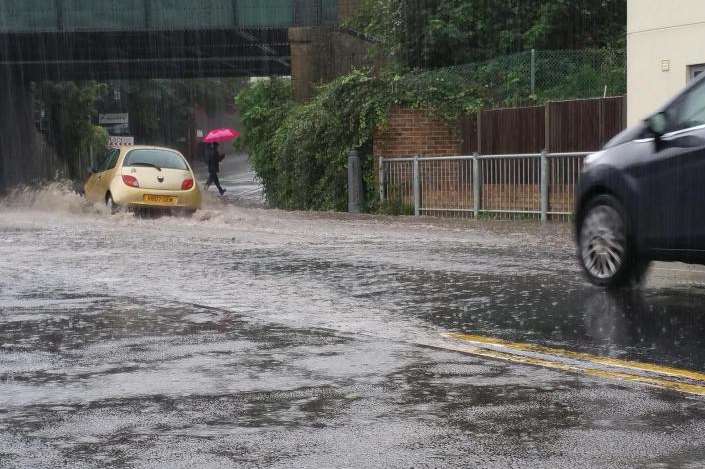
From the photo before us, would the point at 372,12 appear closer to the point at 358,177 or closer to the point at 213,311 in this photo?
the point at 358,177

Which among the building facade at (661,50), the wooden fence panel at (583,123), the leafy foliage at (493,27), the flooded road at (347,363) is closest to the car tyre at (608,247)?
the flooded road at (347,363)

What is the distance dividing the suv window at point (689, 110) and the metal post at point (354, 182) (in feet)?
51.0

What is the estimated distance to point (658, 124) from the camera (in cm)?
934

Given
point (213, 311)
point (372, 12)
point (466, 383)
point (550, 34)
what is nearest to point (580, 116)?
point (550, 34)

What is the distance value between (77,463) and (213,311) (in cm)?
457

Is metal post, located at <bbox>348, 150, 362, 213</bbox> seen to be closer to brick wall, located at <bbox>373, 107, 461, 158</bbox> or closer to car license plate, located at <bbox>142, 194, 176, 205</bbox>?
brick wall, located at <bbox>373, 107, 461, 158</bbox>

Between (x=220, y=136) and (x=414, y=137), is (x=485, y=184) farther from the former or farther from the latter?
(x=220, y=136)

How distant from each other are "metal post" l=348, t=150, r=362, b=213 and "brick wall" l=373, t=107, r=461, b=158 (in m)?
0.47

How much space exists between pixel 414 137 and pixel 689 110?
15316 millimetres

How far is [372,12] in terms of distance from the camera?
103ft

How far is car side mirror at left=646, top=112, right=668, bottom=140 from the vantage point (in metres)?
9.33

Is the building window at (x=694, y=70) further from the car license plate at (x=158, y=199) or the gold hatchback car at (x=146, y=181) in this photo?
the car license plate at (x=158, y=199)

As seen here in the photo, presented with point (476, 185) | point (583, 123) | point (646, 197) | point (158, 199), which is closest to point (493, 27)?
point (476, 185)

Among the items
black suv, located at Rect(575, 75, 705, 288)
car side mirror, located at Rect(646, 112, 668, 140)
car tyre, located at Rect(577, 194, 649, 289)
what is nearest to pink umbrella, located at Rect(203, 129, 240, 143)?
car tyre, located at Rect(577, 194, 649, 289)
